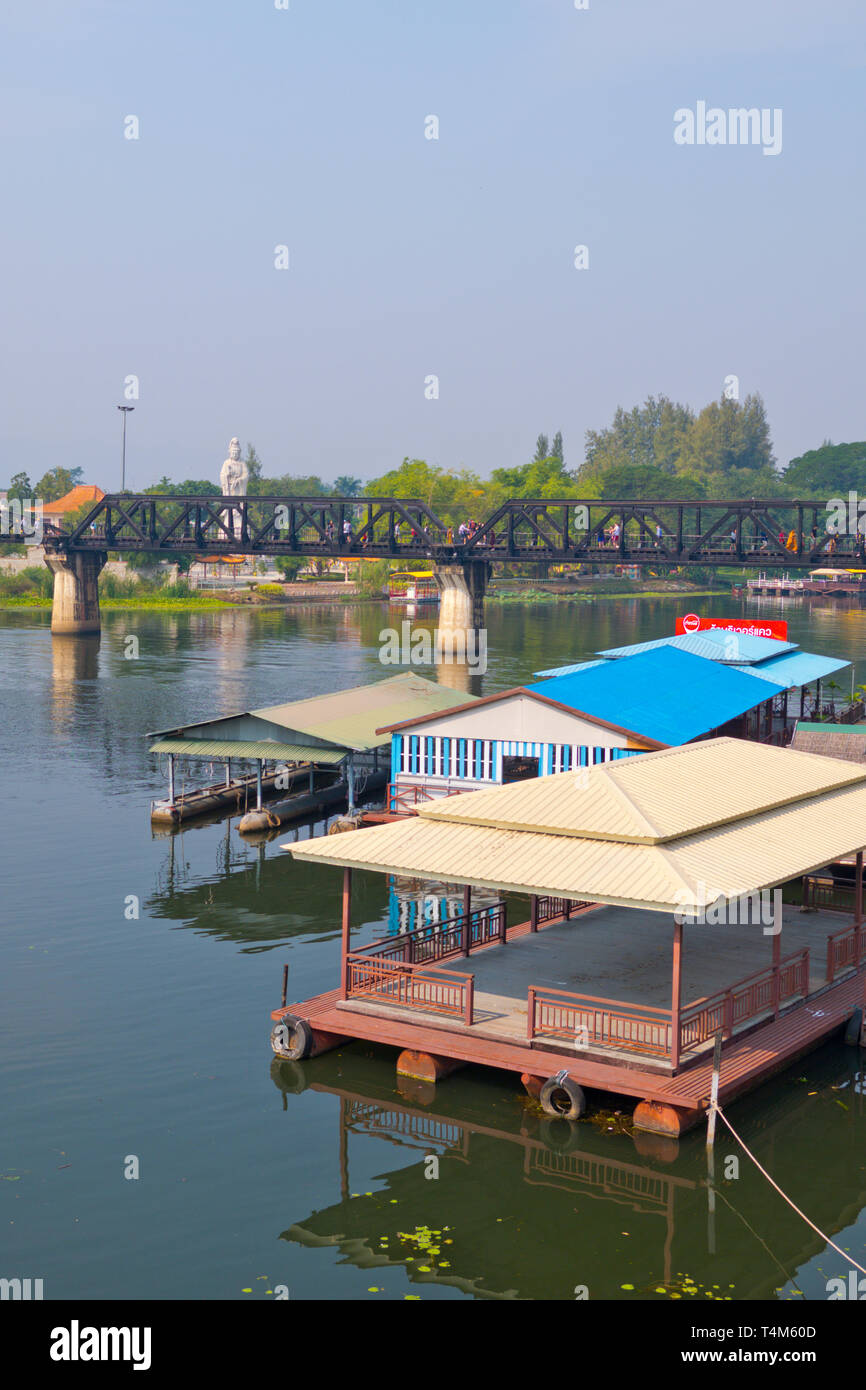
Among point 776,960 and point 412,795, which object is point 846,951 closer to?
point 776,960

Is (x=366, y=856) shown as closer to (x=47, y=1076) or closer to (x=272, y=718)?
(x=47, y=1076)

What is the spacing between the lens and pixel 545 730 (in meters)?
49.2

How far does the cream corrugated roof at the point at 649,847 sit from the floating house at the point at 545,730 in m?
13.1

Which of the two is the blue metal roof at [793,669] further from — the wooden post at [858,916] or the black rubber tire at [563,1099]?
the black rubber tire at [563,1099]

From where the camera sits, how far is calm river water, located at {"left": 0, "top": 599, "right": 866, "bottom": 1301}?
22.1 m

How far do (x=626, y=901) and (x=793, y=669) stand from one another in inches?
1815

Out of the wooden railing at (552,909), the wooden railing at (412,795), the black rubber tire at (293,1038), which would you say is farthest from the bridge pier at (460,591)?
the black rubber tire at (293,1038)

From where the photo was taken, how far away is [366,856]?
96.3 ft

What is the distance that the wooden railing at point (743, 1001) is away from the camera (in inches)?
1086

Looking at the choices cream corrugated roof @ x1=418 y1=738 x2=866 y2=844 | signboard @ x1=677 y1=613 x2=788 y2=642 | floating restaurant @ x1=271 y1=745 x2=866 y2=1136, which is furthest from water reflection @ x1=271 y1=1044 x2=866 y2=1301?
signboard @ x1=677 y1=613 x2=788 y2=642

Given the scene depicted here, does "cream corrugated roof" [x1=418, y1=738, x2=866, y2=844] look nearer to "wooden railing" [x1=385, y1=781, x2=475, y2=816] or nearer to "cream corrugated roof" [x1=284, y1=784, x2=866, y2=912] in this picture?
"cream corrugated roof" [x1=284, y1=784, x2=866, y2=912]

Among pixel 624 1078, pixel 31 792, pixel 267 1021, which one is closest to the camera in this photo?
pixel 624 1078
